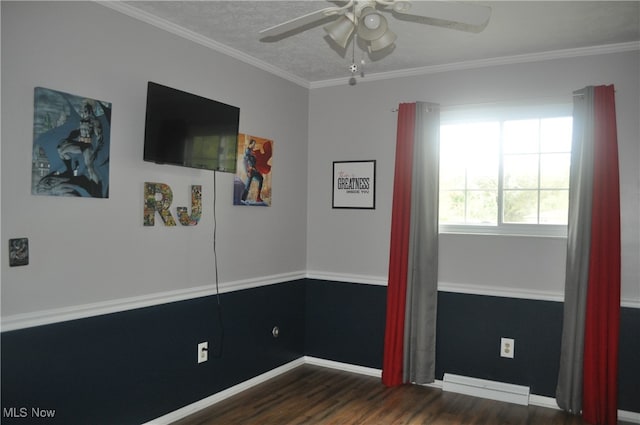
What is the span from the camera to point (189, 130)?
321cm

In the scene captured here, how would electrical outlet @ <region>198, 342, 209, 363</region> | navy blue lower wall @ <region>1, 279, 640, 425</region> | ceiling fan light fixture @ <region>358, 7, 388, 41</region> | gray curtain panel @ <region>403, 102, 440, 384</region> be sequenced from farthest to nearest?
gray curtain panel @ <region>403, 102, 440, 384</region> < electrical outlet @ <region>198, 342, 209, 363</region> < navy blue lower wall @ <region>1, 279, 640, 425</region> < ceiling fan light fixture @ <region>358, 7, 388, 41</region>

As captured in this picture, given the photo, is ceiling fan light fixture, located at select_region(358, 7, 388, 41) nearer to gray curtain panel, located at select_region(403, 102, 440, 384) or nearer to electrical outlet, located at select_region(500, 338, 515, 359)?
gray curtain panel, located at select_region(403, 102, 440, 384)

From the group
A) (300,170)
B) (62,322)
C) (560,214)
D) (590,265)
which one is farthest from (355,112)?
(62,322)

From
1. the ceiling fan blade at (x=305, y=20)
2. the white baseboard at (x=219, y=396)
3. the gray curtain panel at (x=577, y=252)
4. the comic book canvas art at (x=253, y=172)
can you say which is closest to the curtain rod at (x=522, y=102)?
the gray curtain panel at (x=577, y=252)

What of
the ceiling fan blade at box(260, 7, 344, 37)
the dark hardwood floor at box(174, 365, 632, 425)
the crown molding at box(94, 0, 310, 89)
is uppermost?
the crown molding at box(94, 0, 310, 89)

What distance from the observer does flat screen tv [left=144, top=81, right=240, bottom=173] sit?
9.86 ft

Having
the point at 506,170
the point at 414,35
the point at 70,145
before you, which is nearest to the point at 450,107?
the point at 506,170

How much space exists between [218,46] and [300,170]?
55.4 inches

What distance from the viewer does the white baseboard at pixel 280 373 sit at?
337 centimetres

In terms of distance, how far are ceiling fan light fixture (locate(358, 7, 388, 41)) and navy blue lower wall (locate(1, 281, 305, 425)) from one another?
2.12 meters

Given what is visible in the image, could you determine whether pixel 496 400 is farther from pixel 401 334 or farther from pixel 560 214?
pixel 560 214

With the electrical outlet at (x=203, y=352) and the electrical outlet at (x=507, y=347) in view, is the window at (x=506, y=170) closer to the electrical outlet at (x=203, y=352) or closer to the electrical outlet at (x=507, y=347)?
the electrical outlet at (x=507, y=347)

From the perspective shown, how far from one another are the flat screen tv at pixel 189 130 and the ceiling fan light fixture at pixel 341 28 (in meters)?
1.30

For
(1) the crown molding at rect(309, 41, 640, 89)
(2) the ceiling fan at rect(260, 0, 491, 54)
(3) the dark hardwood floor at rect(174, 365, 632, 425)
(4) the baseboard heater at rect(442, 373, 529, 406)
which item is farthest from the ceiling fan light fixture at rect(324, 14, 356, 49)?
(4) the baseboard heater at rect(442, 373, 529, 406)
